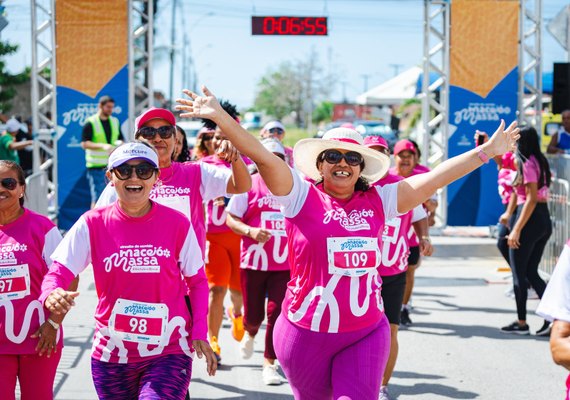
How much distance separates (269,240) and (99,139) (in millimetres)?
7153

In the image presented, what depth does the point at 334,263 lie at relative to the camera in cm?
452

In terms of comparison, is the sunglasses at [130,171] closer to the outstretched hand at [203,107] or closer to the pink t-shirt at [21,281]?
the outstretched hand at [203,107]

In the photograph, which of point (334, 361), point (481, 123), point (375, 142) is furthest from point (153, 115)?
point (481, 123)

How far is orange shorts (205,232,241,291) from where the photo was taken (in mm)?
8078

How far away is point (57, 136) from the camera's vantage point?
1554 cm

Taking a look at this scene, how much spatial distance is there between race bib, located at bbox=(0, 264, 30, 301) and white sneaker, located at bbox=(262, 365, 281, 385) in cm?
303

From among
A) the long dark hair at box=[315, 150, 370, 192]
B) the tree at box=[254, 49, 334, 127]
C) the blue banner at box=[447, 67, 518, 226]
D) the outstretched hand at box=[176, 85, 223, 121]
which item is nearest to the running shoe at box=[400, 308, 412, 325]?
the long dark hair at box=[315, 150, 370, 192]

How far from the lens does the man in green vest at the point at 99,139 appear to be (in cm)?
1364

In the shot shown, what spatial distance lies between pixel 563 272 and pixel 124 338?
213 centimetres

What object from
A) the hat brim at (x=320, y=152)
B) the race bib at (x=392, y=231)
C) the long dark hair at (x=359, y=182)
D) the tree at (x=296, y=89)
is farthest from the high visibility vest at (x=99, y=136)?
the tree at (x=296, y=89)

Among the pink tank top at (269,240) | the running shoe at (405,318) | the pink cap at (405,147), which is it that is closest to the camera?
the pink tank top at (269,240)

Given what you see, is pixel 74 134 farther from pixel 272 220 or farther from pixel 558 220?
pixel 272 220

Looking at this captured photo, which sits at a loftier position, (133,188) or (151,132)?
(151,132)

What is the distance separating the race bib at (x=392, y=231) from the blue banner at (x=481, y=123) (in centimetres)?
844
